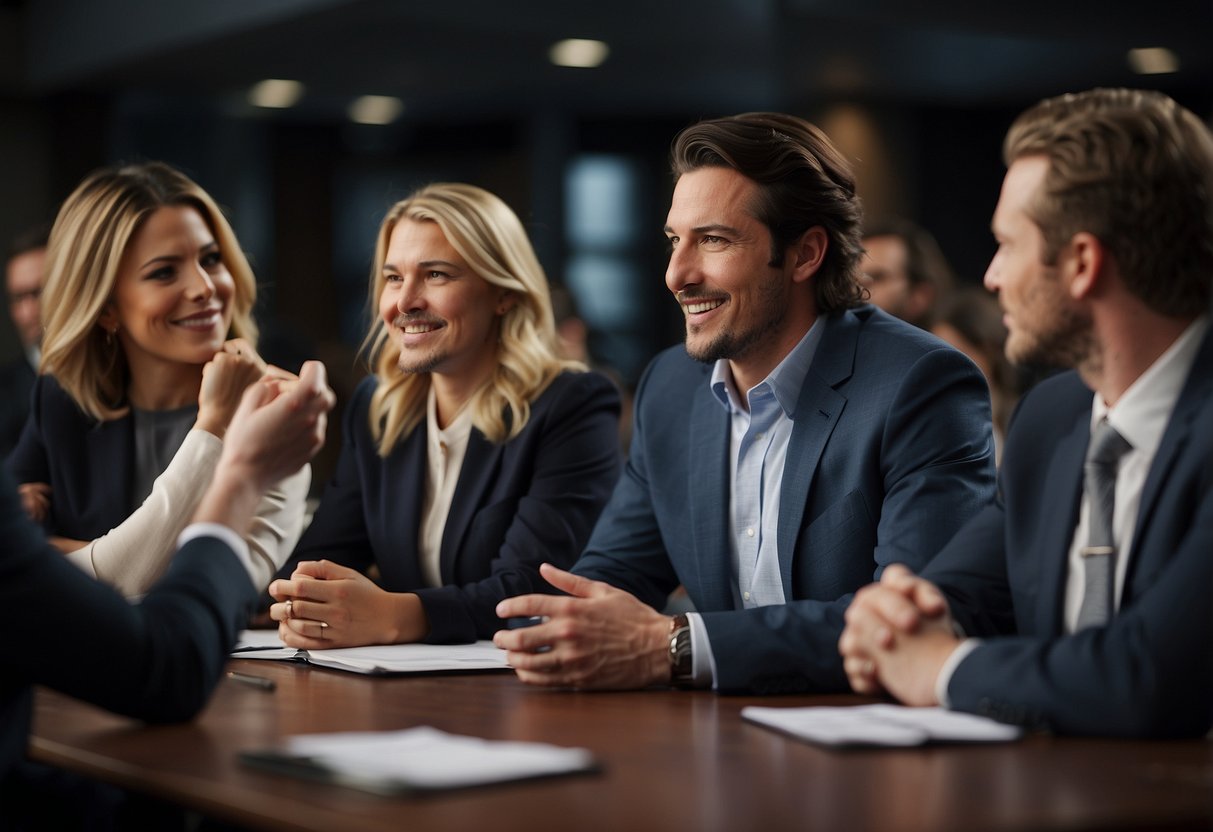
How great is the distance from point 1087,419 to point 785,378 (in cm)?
81

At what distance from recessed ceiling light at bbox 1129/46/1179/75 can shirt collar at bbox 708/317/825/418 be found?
6.77 m

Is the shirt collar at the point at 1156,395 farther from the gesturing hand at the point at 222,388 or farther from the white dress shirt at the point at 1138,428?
the gesturing hand at the point at 222,388

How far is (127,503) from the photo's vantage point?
10.8ft

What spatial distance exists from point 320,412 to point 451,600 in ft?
2.95

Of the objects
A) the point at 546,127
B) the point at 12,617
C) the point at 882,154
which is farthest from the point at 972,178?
the point at 12,617

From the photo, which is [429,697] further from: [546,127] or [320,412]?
[546,127]

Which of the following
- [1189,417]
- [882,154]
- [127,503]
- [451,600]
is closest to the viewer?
[1189,417]

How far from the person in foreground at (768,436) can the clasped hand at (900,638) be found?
239 mm

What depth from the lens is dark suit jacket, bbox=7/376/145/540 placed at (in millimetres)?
3283

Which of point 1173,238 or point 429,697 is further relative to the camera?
point 429,697

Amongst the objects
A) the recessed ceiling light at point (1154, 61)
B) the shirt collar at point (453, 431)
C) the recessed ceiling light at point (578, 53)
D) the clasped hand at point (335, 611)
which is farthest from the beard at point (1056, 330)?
the recessed ceiling light at point (1154, 61)

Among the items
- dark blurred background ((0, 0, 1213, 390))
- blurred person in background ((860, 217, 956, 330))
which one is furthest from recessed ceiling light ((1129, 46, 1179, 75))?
blurred person in background ((860, 217, 956, 330))

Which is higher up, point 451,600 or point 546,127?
point 546,127

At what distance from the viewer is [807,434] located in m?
2.65
